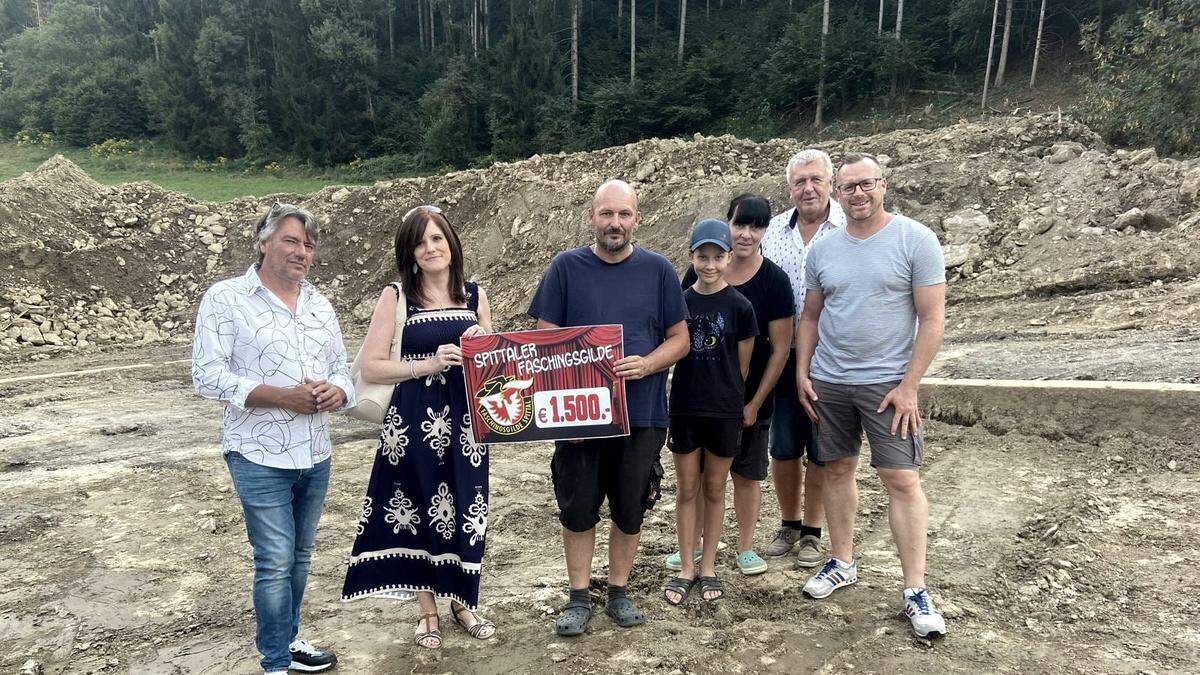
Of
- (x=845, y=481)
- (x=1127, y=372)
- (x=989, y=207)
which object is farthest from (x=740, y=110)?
(x=845, y=481)

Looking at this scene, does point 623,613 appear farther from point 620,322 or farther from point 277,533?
point 277,533

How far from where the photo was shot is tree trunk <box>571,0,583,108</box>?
114 ft

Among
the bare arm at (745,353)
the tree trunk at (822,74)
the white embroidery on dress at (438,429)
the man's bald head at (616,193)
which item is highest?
the tree trunk at (822,74)

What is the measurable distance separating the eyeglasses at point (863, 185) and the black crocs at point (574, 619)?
218cm

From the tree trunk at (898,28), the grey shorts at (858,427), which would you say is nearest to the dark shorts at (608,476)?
the grey shorts at (858,427)

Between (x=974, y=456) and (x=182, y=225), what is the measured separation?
16400 millimetres

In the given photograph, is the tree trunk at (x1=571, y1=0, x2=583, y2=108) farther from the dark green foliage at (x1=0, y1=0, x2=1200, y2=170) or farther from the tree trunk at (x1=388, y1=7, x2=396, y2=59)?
the tree trunk at (x1=388, y1=7, x2=396, y2=59)

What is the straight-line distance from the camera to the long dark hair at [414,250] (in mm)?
3307

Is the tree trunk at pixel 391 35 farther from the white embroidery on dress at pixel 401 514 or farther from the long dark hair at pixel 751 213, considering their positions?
the white embroidery on dress at pixel 401 514

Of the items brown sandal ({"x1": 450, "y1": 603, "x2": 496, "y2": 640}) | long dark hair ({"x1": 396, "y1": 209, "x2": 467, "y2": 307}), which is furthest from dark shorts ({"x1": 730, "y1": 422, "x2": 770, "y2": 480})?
long dark hair ({"x1": 396, "y1": 209, "x2": 467, "y2": 307})

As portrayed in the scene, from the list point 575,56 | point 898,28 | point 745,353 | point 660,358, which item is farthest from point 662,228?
point 575,56

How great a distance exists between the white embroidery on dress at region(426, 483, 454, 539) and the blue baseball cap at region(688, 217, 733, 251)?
1.54 metres

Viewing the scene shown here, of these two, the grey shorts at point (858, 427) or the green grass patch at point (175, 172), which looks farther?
the green grass patch at point (175, 172)

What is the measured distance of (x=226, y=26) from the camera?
4312 cm
